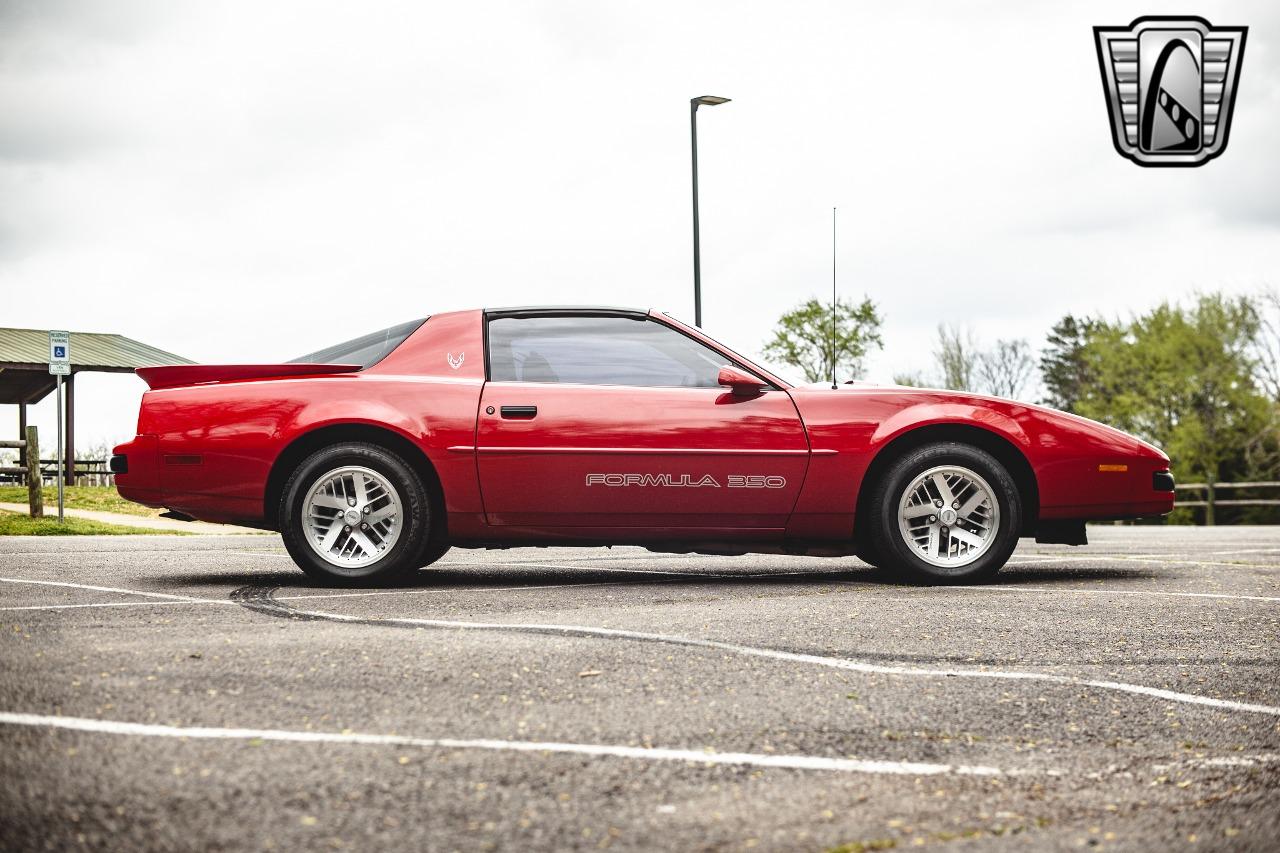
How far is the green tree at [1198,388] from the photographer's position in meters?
40.7

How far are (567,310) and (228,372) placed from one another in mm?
1794

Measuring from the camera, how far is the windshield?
6.52 m

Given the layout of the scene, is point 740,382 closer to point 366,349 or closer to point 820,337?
point 366,349

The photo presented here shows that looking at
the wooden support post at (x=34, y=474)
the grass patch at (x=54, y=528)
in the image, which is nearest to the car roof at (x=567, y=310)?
the grass patch at (x=54, y=528)

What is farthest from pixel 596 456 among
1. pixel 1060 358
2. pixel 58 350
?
pixel 1060 358

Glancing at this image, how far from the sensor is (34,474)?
52.6 ft

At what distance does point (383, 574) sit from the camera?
20.4 ft

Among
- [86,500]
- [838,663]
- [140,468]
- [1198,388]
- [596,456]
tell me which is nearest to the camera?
[838,663]

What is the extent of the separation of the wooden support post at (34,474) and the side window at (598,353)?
11.8 m

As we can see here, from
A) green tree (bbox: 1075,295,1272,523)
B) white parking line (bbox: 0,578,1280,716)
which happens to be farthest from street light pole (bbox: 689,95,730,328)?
green tree (bbox: 1075,295,1272,523)

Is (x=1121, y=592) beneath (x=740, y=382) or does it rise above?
beneath

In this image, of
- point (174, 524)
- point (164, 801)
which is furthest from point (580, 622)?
point (174, 524)

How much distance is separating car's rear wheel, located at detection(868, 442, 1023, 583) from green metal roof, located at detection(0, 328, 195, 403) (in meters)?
22.4

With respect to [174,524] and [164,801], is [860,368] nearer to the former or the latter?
[174,524]
